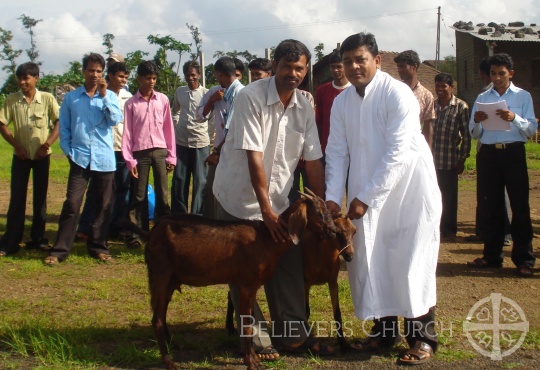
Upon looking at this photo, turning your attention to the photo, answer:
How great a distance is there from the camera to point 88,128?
723 cm

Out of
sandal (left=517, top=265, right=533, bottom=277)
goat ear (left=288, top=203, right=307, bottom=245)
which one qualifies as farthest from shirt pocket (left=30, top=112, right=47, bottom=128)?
sandal (left=517, top=265, right=533, bottom=277)

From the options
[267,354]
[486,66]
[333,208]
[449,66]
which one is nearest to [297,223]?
[333,208]

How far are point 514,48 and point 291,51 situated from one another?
23710mm

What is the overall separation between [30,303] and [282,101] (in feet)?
9.82

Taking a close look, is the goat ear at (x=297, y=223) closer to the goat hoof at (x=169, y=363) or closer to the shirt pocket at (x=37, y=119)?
the goat hoof at (x=169, y=363)

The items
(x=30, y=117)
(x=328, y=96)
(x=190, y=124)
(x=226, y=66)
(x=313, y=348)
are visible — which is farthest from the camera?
(x=190, y=124)

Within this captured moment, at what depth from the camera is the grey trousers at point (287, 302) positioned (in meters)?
4.71

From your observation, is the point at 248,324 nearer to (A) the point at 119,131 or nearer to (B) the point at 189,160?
(B) the point at 189,160

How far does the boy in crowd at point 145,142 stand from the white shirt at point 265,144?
3.17 m

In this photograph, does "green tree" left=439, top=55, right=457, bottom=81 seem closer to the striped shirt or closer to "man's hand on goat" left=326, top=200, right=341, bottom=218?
the striped shirt

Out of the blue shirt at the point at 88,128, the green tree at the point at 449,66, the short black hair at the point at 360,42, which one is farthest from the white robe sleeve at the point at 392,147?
the green tree at the point at 449,66

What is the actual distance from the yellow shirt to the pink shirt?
87cm

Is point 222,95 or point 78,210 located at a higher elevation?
point 222,95

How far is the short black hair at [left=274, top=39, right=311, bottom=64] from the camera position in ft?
14.4
